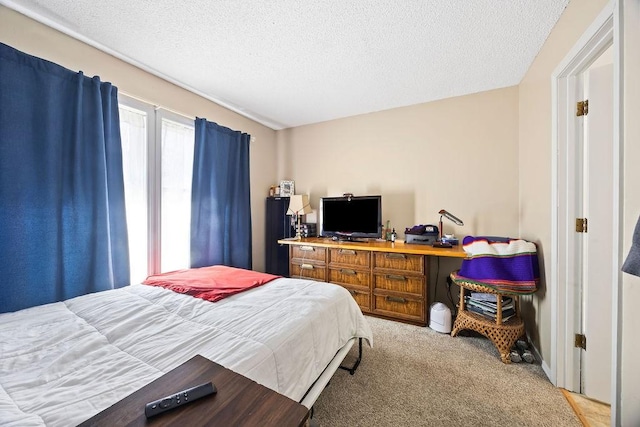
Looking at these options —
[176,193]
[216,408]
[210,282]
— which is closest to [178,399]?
[216,408]

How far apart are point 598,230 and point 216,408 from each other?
2.14m

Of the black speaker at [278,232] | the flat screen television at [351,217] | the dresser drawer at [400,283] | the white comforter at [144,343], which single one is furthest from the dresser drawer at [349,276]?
the white comforter at [144,343]

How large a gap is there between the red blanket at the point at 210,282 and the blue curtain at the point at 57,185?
1.51ft

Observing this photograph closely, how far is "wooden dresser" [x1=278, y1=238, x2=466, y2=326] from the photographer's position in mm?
2410

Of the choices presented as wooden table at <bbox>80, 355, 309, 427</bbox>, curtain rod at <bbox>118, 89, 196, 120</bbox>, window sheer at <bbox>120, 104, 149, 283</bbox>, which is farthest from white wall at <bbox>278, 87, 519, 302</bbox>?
wooden table at <bbox>80, 355, 309, 427</bbox>

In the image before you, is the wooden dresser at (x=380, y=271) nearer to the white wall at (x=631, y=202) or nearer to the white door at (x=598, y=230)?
the white door at (x=598, y=230)

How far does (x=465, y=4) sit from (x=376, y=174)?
189cm

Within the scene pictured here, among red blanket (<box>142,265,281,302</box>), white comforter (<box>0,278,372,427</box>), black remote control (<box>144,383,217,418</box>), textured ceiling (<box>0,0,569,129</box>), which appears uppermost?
textured ceiling (<box>0,0,569,129</box>)

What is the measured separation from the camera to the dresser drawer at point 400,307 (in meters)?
2.42

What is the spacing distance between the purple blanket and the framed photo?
2521 mm

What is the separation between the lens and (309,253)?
119 inches

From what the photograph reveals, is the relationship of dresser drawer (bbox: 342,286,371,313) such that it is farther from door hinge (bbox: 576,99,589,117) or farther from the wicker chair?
door hinge (bbox: 576,99,589,117)

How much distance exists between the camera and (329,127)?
3.55 meters

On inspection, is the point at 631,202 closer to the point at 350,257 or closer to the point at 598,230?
the point at 598,230
